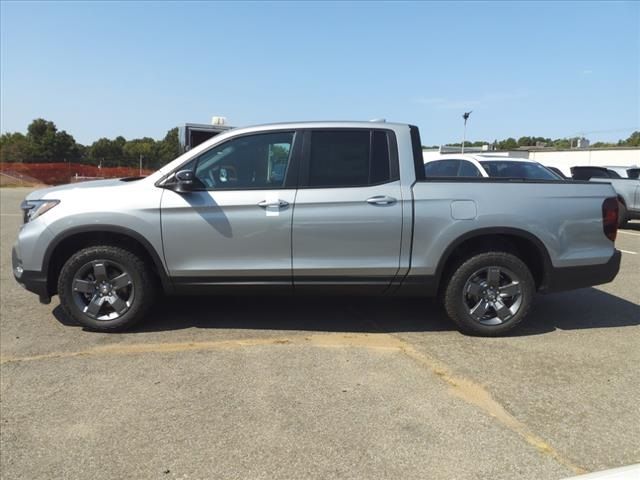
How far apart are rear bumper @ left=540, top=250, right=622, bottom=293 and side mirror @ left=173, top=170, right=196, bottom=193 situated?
3.32 m

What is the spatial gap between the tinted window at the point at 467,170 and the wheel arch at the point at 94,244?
7.11 meters

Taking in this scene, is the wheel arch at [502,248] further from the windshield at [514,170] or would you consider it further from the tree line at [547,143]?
the tree line at [547,143]

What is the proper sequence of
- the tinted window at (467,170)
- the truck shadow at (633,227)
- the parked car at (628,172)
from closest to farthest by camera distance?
the tinted window at (467,170) < the parked car at (628,172) < the truck shadow at (633,227)

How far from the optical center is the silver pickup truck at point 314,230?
14.8 feet

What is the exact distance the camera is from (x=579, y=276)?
472cm

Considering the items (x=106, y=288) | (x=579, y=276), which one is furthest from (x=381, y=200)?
(x=106, y=288)

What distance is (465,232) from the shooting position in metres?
4.54

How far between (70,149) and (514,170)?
82951mm

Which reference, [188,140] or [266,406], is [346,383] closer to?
[266,406]

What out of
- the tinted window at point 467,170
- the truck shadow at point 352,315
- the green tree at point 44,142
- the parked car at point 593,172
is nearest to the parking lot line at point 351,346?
the truck shadow at point 352,315

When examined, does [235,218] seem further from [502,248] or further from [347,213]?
[502,248]

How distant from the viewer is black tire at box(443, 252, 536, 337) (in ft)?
15.1

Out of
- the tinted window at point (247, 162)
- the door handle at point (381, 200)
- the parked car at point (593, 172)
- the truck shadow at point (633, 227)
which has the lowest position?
the truck shadow at point (633, 227)

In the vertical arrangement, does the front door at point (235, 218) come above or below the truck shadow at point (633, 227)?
above
